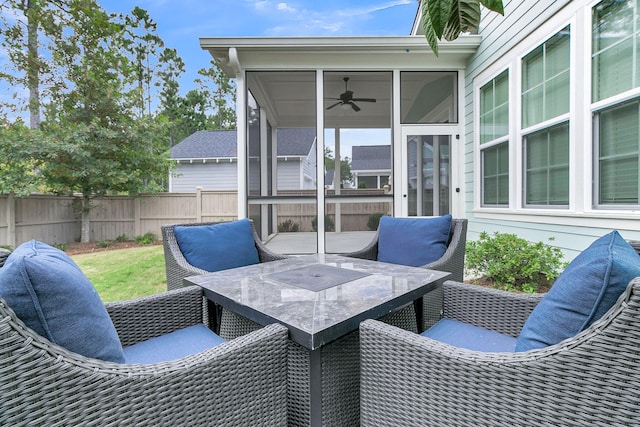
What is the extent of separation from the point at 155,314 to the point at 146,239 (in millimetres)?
7749

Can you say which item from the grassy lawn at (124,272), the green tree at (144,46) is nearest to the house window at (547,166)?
the grassy lawn at (124,272)

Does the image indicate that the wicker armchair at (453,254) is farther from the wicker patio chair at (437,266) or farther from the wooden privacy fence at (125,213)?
the wooden privacy fence at (125,213)

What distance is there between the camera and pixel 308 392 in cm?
120

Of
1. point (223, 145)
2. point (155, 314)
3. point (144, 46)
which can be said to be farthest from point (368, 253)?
point (144, 46)

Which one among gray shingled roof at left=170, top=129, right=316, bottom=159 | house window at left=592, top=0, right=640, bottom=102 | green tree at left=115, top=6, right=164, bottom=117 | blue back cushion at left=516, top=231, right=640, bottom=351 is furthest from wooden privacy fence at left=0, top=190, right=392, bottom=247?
green tree at left=115, top=6, right=164, bottom=117

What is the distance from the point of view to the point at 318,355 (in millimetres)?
Answer: 1111

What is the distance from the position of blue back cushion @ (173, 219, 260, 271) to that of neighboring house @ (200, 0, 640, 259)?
2411 mm

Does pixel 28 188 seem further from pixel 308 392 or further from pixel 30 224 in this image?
pixel 308 392

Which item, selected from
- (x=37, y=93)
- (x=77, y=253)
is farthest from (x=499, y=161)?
(x=37, y=93)

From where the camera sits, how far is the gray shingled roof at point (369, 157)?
5869 millimetres

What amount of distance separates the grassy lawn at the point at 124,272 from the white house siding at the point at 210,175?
7474mm

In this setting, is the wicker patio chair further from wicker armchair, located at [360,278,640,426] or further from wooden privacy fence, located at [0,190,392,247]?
wooden privacy fence, located at [0,190,392,247]

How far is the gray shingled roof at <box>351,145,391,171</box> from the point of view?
5.87 meters

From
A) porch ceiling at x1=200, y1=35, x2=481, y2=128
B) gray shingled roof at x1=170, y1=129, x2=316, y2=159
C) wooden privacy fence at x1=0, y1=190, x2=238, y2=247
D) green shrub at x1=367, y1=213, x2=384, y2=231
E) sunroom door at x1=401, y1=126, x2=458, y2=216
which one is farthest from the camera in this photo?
gray shingled roof at x1=170, y1=129, x2=316, y2=159
